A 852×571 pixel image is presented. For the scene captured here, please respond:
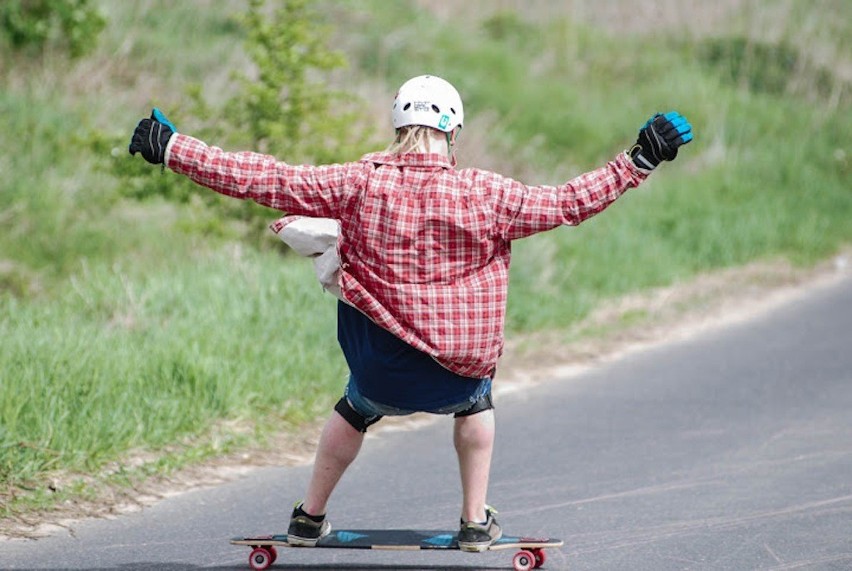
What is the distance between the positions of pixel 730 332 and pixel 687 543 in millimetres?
5034

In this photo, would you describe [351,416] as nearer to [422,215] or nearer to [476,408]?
[476,408]

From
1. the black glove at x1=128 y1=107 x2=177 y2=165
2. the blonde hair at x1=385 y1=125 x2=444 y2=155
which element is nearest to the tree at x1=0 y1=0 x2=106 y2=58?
the black glove at x1=128 y1=107 x2=177 y2=165

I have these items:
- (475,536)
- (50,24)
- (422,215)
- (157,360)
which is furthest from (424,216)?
(50,24)

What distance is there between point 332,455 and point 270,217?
19.2ft

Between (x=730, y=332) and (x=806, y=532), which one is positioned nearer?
(x=806, y=532)

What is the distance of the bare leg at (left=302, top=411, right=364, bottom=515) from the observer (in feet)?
15.9

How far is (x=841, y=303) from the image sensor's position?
11250 mm

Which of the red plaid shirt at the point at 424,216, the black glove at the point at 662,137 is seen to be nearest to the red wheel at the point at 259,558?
the red plaid shirt at the point at 424,216

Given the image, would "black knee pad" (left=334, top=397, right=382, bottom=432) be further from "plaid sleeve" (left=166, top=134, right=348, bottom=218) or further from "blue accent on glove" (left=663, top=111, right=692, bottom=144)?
"blue accent on glove" (left=663, top=111, right=692, bottom=144)

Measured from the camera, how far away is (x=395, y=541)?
4.98 meters

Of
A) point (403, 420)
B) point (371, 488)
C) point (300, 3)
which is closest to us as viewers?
point (371, 488)

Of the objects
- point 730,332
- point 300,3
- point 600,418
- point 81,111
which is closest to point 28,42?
point 81,111

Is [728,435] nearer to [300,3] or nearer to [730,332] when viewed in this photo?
[730,332]

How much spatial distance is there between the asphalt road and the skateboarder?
93 centimetres
